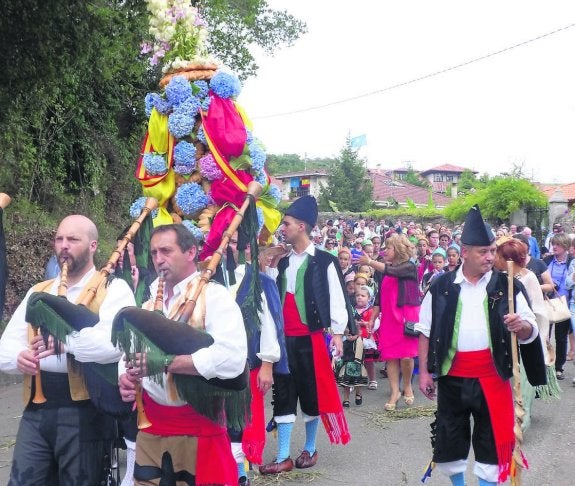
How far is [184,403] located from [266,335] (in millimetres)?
1894

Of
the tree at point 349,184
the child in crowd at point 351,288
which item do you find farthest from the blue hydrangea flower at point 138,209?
the tree at point 349,184

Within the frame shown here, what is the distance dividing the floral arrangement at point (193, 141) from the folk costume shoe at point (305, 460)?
6.80 ft

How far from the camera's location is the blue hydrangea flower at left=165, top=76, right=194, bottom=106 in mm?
5594

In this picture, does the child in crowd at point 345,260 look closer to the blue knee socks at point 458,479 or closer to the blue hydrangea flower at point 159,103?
the blue hydrangea flower at point 159,103

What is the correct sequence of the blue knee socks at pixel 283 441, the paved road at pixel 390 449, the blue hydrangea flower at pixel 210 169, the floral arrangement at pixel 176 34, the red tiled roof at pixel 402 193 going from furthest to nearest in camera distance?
the red tiled roof at pixel 402 193 < the blue knee socks at pixel 283 441 < the paved road at pixel 390 449 < the floral arrangement at pixel 176 34 < the blue hydrangea flower at pixel 210 169

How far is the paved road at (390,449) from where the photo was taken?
603 cm

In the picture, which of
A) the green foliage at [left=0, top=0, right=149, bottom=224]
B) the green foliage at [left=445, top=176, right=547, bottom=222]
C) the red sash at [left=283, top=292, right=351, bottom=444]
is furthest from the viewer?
the green foliage at [left=445, top=176, right=547, bottom=222]

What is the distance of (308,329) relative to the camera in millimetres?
6363

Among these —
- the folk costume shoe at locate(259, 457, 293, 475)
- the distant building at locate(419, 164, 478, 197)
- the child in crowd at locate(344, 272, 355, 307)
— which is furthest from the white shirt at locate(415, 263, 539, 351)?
the distant building at locate(419, 164, 478, 197)

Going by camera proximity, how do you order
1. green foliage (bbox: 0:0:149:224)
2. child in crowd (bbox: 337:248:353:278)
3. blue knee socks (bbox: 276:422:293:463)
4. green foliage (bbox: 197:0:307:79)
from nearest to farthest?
blue knee socks (bbox: 276:422:293:463) → green foliage (bbox: 0:0:149:224) → child in crowd (bbox: 337:248:353:278) → green foliage (bbox: 197:0:307:79)

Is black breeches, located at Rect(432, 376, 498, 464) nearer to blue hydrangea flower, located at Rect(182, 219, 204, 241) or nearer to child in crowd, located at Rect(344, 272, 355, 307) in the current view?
blue hydrangea flower, located at Rect(182, 219, 204, 241)

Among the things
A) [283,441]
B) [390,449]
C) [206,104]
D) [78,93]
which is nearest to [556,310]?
[390,449]

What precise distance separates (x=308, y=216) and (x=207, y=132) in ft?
4.00

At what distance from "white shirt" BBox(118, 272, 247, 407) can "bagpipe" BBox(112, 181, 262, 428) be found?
49 mm
